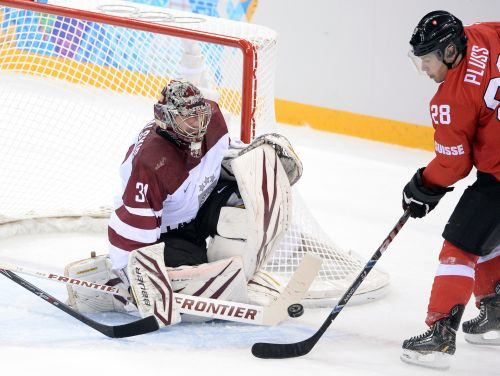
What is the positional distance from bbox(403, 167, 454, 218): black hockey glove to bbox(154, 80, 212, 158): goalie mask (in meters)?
0.66

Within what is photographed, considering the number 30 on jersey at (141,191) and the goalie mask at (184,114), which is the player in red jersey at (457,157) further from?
the number 30 on jersey at (141,191)

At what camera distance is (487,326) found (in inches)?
131

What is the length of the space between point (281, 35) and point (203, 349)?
341 centimetres

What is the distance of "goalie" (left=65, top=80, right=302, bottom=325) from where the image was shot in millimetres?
3133

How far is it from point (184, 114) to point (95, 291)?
0.67 meters

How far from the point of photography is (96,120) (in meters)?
4.65

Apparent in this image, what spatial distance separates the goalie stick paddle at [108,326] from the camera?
10.2ft

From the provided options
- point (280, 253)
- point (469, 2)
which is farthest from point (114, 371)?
point (469, 2)

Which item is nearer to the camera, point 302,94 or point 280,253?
point 280,253

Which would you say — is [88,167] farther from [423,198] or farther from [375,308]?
[423,198]

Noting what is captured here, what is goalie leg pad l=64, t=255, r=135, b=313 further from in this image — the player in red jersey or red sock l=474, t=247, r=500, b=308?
red sock l=474, t=247, r=500, b=308

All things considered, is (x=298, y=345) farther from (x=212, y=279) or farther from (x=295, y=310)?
(x=212, y=279)

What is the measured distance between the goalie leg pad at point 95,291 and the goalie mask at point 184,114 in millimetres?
507

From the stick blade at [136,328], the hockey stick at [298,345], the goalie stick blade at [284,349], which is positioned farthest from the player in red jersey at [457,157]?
the stick blade at [136,328]
